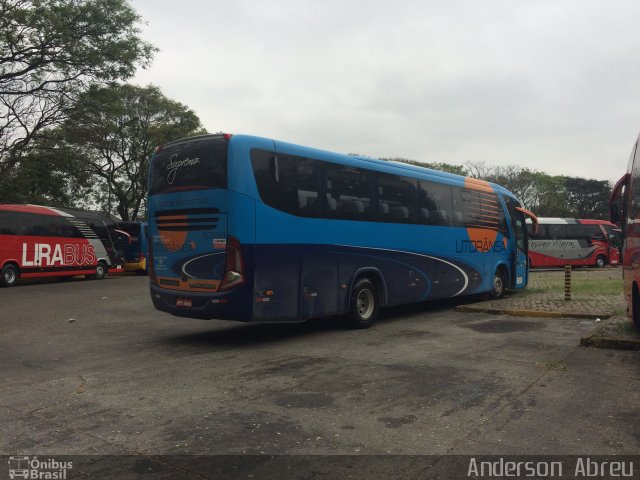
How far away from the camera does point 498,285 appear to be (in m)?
15.6

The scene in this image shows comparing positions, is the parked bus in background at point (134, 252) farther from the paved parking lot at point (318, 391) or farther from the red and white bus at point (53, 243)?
the paved parking lot at point (318, 391)

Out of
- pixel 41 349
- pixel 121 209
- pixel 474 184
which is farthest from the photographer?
pixel 121 209

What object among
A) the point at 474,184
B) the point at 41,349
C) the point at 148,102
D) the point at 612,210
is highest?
the point at 148,102

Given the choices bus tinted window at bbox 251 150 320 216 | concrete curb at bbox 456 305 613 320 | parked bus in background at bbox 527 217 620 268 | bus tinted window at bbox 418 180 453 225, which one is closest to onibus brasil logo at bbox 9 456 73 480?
bus tinted window at bbox 251 150 320 216

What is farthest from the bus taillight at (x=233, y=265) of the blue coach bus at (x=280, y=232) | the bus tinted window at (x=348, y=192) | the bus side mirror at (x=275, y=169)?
the bus tinted window at (x=348, y=192)

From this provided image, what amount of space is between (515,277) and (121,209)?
33499 mm

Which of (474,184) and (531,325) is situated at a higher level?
(474,184)

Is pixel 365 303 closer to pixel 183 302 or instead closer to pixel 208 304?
pixel 208 304

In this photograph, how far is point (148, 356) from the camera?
8086mm

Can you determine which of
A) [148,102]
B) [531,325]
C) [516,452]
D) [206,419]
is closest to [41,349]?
[206,419]

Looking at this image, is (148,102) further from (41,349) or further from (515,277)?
(41,349)

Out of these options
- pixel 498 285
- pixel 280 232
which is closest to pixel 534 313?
pixel 498 285

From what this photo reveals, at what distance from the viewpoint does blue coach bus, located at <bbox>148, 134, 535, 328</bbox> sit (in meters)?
8.38

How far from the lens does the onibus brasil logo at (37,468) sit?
3.84 metres
